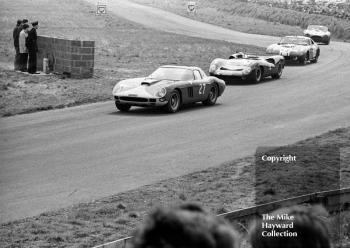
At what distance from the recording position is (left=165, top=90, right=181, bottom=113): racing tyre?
62.8 feet

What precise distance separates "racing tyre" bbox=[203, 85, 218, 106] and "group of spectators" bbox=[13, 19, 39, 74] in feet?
21.5

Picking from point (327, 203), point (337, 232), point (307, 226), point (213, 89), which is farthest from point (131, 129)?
point (307, 226)

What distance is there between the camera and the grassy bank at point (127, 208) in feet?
27.2

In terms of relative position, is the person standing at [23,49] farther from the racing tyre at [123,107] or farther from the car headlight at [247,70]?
the car headlight at [247,70]

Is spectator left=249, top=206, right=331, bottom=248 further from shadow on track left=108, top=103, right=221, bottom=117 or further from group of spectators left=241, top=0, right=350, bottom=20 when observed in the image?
group of spectators left=241, top=0, right=350, bottom=20

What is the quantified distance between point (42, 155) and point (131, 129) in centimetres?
352


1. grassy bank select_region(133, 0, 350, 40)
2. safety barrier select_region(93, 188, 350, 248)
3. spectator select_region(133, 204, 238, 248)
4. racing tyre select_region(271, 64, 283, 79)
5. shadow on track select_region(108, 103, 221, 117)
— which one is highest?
spectator select_region(133, 204, 238, 248)

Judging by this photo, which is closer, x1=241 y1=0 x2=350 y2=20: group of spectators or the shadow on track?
the shadow on track

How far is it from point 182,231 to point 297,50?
3260 centimetres

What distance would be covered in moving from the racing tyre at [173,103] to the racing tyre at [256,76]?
7277 millimetres

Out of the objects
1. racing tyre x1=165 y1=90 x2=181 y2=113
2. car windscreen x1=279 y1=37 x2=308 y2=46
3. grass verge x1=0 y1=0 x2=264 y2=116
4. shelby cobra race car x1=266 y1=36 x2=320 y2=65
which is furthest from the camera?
car windscreen x1=279 y1=37 x2=308 y2=46

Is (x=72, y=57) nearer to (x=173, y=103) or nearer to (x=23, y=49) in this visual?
(x=23, y=49)

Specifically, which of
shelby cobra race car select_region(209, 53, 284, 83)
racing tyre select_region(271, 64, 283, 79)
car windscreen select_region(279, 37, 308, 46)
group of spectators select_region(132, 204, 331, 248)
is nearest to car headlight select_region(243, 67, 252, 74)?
shelby cobra race car select_region(209, 53, 284, 83)

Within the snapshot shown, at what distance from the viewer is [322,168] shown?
38.8 ft
